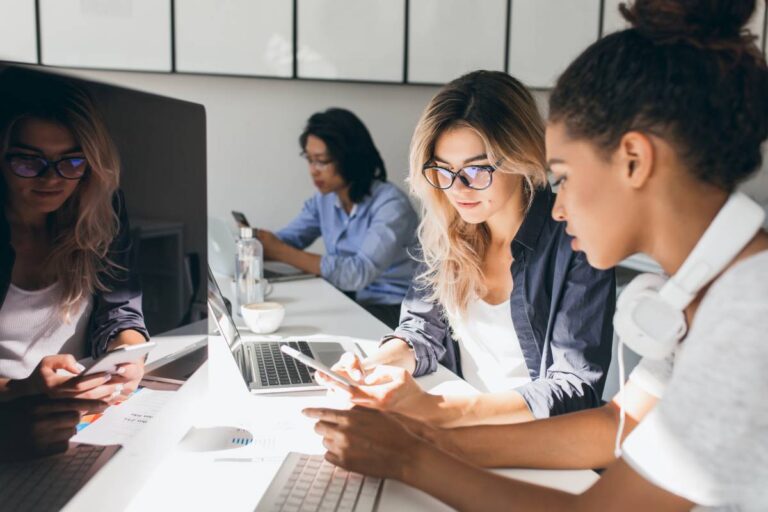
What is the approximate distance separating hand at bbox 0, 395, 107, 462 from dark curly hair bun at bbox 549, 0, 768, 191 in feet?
2.07

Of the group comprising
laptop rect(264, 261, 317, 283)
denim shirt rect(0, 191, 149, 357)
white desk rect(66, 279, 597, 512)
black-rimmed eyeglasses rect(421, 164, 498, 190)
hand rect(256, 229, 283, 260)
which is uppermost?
black-rimmed eyeglasses rect(421, 164, 498, 190)

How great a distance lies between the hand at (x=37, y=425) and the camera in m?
0.57

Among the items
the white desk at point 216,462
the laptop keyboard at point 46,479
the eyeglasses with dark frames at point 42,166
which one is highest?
the eyeglasses with dark frames at point 42,166

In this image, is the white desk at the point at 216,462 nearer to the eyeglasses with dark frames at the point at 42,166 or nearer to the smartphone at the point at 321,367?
the smartphone at the point at 321,367

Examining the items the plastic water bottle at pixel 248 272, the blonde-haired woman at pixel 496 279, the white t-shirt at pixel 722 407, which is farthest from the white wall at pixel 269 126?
the white t-shirt at pixel 722 407

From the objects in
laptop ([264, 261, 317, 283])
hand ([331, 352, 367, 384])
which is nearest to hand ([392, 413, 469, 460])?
hand ([331, 352, 367, 384])

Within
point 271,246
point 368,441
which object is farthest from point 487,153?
point 271,246

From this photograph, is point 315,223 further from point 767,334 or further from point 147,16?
point 767,334

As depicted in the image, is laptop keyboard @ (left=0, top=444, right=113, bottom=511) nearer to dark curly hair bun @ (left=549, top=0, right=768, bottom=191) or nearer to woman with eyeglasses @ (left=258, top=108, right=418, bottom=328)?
dark curly hair bun @ (left=549, top=0, right=768, bottom=191)

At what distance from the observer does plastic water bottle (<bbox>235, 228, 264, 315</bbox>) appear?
1964 mm

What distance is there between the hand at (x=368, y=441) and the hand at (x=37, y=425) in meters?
0.33

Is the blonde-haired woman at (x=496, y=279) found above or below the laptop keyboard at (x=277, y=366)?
above

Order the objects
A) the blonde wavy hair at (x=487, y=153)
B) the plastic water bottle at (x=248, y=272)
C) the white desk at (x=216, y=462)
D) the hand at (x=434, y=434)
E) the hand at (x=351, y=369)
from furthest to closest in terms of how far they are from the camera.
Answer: the plastic water bottle at (x=248, y=272)
the blonde wavy hair at (x=487, y=153)
the hand at (x=351, y=369)
the hand at (x=434, y=434)
the white desk at (x=216, y=462)

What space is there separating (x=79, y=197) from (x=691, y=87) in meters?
0.64
